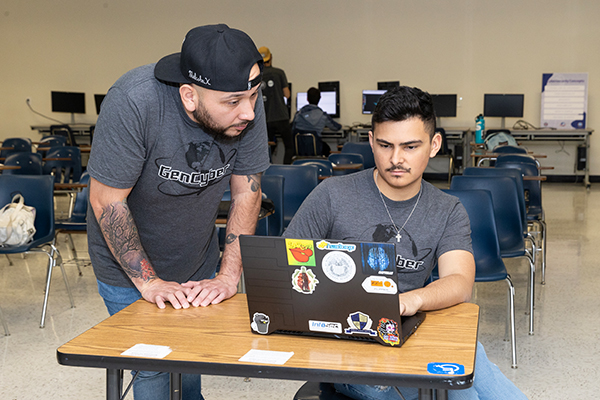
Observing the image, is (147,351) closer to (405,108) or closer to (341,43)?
(405,108)

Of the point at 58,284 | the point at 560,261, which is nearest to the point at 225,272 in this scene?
the point at 58,284

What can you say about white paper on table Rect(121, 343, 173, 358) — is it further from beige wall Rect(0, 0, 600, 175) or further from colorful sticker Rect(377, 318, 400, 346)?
beige wall Rect(0, 0, 600, 175)

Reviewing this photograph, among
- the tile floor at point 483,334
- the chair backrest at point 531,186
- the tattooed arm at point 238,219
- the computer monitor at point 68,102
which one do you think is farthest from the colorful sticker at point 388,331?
the computer monitor at point 68,102

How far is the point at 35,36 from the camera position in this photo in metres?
10.4

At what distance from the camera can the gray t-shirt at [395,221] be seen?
1472 mm

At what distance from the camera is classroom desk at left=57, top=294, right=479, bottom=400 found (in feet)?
3.19

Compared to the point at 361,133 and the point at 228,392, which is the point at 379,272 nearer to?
the point at 228,392

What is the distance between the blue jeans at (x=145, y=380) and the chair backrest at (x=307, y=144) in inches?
247

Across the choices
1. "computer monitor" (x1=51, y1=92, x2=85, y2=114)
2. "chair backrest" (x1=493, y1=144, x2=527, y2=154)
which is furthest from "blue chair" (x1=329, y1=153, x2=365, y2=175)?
"computer monitor" (x1=51, y1=92, x2=85, y2=114)

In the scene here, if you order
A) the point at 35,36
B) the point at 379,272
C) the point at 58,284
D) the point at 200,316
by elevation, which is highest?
the point at 35,36

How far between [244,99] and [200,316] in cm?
48

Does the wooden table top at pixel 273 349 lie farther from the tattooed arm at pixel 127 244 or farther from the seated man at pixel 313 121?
the seated man at pixel 313 121

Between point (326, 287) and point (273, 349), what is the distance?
0.16m

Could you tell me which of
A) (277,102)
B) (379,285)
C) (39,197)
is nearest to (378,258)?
(379,285)
